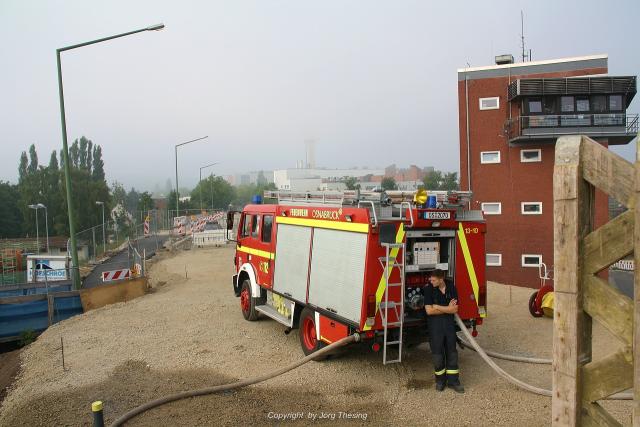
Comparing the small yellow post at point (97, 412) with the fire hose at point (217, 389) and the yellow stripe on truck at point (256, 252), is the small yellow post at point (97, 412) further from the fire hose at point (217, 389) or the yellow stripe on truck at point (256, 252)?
the yellow stripe on truck at point (256, 252)

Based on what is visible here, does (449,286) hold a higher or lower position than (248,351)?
higher

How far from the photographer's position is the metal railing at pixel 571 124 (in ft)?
71.7

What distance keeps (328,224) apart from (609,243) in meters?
5.62

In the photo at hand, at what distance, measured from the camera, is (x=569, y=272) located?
2359mm

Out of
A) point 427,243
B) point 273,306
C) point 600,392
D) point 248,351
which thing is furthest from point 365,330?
point 600,392

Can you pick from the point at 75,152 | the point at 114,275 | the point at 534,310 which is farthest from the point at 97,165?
the point at 534,310

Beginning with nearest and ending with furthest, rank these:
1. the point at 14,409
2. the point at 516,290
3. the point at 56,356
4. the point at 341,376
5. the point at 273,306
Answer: the point at 14,409 → the point at 341,376 → the point at 56,356 → the point at 273,306 → the point at 516,290

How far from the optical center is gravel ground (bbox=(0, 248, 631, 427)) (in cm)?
615

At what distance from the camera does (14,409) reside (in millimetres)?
6668

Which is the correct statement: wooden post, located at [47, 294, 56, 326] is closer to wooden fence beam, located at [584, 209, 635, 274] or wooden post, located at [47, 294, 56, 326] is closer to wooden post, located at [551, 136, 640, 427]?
wooden post, located at [551, 136, 640, 427]

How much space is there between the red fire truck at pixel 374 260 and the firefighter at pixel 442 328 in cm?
40

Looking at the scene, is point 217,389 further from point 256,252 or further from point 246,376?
point 256,252

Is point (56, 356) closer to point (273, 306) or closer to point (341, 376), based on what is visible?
point (273, 306)

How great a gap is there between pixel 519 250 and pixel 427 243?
687 inches
